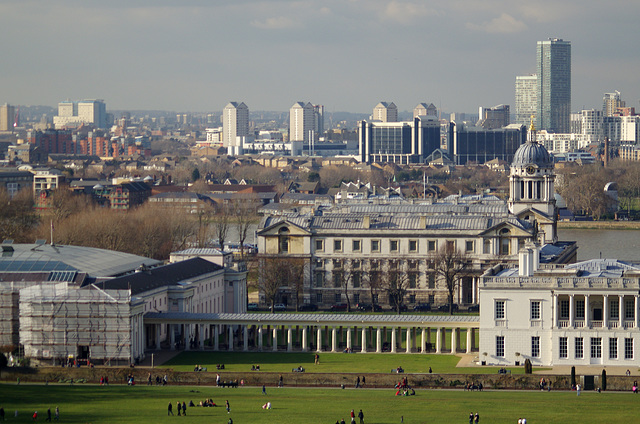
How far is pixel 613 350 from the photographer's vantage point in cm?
6253

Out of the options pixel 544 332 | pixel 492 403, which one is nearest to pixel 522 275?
pixel 544 332

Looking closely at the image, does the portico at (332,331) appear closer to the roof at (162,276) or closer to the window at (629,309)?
the roof at (162,276)

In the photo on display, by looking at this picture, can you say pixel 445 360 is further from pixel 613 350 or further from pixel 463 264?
pixel 463 264

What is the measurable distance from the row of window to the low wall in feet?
13.6

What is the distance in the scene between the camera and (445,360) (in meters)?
64.8

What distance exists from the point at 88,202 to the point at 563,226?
Answer: 48949mm

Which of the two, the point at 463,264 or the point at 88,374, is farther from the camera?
the point at 463,264

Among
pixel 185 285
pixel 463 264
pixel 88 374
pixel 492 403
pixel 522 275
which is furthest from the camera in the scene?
pixel 463 264

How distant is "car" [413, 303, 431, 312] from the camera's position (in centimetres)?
8501

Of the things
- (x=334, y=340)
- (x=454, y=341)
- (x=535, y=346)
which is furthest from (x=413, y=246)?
(x=535, y=346)

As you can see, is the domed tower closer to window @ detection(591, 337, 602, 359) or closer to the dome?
the dome

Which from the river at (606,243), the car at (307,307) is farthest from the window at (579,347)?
the river at (606,243)

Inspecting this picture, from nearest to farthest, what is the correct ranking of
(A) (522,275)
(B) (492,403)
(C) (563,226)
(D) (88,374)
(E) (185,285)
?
1. (B) (492,403)
2. (D) (88,374)
3. (A) (522,275)
4. (E) (185,285)
5. (C) (563,226)

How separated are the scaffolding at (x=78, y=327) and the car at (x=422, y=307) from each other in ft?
81.1
